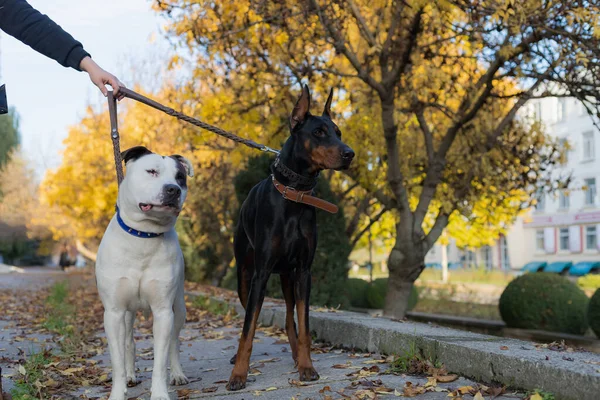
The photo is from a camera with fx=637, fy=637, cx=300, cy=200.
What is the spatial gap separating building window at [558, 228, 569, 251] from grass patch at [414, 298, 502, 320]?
29.3 meters

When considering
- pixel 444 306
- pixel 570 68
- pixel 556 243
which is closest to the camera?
pixel 570 68

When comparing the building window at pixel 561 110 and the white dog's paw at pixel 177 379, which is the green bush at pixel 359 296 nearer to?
the white dog's paw at pixel 177 379

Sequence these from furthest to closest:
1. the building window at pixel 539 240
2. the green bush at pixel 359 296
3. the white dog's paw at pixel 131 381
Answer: the building window at pixel 539 240, the green bush at pixel 359 296, the white dog's paw at pixel 131 381

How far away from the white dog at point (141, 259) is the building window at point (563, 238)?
150 ft

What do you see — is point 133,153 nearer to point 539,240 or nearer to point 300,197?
point 300,197

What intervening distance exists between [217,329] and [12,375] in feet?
10.7

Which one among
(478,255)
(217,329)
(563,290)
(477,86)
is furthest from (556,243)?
(217,329)

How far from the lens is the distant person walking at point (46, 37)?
360 cm

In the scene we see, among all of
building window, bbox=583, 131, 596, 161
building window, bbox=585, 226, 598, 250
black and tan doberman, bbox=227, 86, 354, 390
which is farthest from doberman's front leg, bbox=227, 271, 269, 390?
building window, bbox=585, 226, 598, 250

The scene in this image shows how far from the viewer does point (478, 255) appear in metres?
55.6

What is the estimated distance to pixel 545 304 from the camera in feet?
40.7

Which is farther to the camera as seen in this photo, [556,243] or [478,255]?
[478,255]

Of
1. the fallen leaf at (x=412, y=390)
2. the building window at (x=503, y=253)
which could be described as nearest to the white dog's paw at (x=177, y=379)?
the fallen leaf at (x=412, y=390)

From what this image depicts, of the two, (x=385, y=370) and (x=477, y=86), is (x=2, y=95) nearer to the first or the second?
(x=385, y=370)
